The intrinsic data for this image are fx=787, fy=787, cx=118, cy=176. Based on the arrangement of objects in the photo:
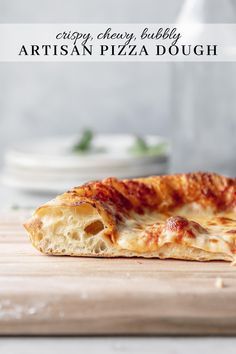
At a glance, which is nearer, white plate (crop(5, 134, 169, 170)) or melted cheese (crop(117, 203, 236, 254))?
melted cheese (crop(117, 203, 236, 254))

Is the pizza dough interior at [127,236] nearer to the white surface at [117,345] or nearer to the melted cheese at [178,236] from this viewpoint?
the melted cheese at [178,236]

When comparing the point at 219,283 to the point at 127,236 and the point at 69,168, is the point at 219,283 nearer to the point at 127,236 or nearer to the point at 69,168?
the point at 127,236

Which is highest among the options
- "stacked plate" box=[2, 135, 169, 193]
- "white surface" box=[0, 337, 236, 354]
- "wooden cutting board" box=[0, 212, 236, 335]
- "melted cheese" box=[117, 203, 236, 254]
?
"stacked plate" box=[2, 135, 169, 193]

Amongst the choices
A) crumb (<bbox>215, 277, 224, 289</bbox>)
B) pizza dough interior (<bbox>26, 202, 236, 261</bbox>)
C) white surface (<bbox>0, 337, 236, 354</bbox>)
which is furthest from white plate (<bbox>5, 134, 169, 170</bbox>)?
white surface (<bbox>0, 337, 236, 354</bbox>)

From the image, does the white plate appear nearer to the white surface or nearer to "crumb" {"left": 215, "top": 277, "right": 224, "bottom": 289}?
"crumb" {"left": 215, "top": 277, "right": 224, "bottom": 289}

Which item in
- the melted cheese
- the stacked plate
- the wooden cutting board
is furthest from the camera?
the stacked plate

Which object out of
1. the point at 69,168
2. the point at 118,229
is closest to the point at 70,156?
the point at 69,168

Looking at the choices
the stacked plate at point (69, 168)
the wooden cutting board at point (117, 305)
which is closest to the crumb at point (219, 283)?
the wooden cutting board at point (117, 305)

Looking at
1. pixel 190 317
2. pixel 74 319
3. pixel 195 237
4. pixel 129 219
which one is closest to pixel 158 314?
pixel 190 317

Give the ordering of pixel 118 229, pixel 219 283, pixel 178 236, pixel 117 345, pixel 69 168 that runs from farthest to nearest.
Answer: pixel 69 168 → pixel 118 229 → pixel 178 236 → pixel 219 283 → pixel 117 345
